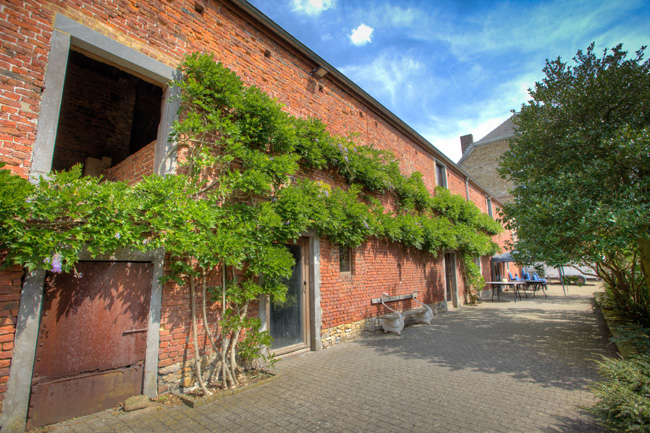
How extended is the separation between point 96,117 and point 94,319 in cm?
533

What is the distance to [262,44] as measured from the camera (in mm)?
6105

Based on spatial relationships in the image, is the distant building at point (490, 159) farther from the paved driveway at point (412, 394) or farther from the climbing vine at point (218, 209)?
the climbing vine at point (218, 209)

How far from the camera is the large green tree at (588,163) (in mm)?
4883

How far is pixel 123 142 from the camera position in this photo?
7.30 metres

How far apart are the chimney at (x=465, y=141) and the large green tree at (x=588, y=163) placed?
25.8 m

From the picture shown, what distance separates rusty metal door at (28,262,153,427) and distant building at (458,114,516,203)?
87.3 ft

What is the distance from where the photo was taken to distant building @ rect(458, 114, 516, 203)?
26.1 meters

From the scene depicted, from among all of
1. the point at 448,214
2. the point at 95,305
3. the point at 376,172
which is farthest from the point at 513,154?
the point at 95,305

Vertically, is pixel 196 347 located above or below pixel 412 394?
above

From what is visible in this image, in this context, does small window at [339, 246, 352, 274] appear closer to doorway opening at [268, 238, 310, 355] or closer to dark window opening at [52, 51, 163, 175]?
doorway opening at [268, 238, 310, 355]

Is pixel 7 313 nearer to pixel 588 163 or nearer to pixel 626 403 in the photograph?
pixel 626 403

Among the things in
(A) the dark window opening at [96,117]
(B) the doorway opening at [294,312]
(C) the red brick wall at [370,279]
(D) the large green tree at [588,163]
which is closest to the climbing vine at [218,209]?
(B) the doorway opening at [294,312]

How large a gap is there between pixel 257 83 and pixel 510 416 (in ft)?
20.4

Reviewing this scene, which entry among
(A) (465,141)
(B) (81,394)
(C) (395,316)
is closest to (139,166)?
(B) (81,394)
